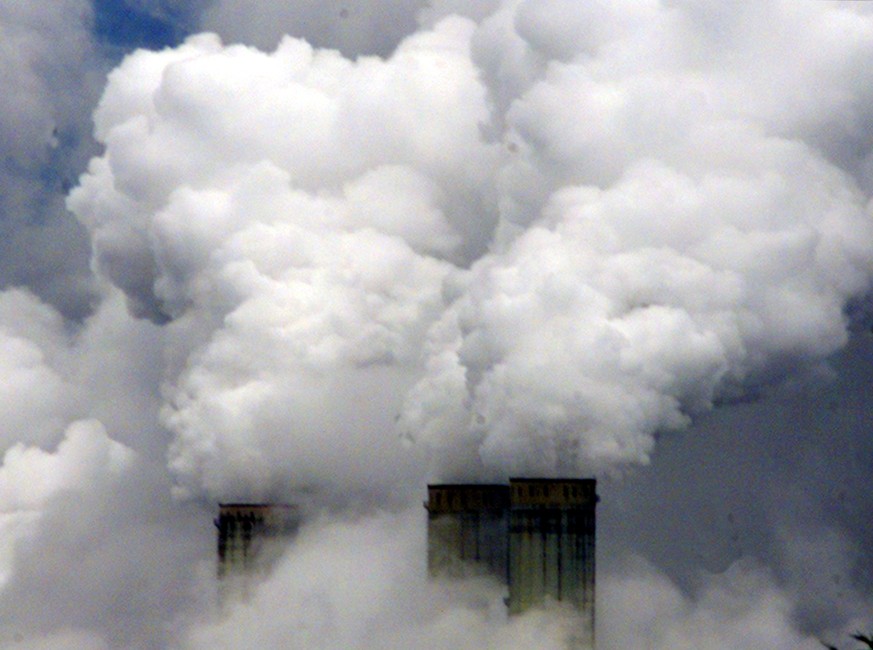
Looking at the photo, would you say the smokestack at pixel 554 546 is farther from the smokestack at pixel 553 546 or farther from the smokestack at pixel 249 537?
the smokestack at pixel 249 537

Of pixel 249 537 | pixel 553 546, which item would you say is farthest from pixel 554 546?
pixel 249 537

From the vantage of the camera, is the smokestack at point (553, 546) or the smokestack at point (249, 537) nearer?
the smokestack at point (553, 546)

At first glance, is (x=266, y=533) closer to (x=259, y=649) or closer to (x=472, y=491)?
(x=259, y=649)

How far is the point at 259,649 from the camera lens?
9575 cm

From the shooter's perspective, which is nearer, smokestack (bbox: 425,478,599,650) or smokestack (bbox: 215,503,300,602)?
smokestack (bbox: 425,478,599,650)

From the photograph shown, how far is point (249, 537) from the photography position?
102000 mm

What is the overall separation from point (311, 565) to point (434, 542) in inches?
605

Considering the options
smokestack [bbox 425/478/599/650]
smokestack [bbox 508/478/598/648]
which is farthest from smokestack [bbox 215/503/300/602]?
smokestack [bbox 508/478/598/648]

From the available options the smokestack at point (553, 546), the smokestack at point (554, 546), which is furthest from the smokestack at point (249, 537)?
the smokestack at point (553, 546)

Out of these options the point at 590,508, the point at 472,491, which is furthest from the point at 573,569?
the point at 472,491

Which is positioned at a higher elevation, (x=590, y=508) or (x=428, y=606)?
(x=590, y=508)

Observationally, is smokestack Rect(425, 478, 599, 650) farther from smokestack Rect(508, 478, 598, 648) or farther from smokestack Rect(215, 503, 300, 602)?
smokestack Rect(215, 503, 300, 602)

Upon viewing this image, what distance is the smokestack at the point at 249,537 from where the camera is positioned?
10181 cm

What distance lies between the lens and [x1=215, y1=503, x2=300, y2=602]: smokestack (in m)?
102
